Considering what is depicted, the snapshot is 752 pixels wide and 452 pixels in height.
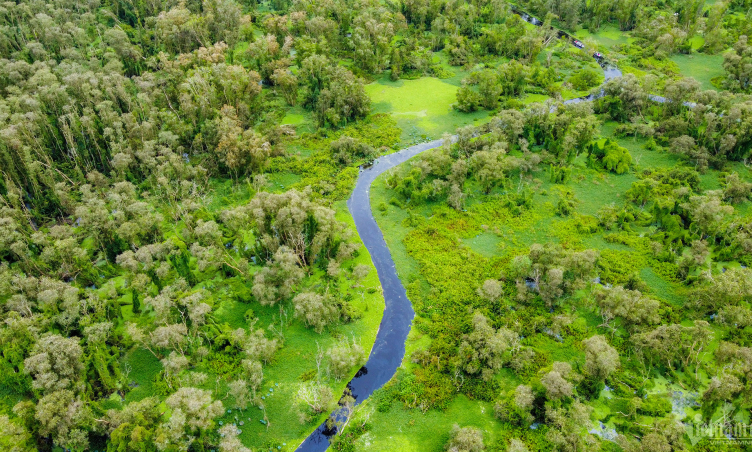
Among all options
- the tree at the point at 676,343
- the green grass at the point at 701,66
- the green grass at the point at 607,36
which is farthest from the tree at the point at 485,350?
the green grass at the point at 607,36

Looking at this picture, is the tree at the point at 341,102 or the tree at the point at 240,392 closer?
the tree at the point at 240,392

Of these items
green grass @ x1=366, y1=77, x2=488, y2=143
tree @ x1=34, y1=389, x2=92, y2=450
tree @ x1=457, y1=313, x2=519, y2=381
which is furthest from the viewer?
green grass @ x1=366, y1=77, x2=488, y2=143

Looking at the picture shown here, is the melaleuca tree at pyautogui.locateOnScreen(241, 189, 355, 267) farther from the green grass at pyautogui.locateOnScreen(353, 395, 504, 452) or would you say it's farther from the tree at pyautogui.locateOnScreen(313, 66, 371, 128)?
the tree at pyautogui.locateOnScreen(313, 66, 371, 128)

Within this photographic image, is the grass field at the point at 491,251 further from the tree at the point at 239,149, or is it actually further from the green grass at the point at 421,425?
the tree at the point at 239,149

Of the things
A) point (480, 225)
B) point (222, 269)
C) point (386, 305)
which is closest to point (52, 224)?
point (222, 269)

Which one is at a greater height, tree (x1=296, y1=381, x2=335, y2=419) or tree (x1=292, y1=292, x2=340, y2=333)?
tree (x1=292, y1=292, x2=340, y2=333)

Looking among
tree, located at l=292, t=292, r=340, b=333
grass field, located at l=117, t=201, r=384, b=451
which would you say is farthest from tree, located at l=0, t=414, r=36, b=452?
tree, located at l=292, t=292, r=340, b=333

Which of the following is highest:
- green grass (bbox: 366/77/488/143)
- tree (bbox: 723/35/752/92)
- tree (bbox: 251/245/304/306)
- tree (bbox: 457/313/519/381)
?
tree (bbox: 723/35/752/92)
